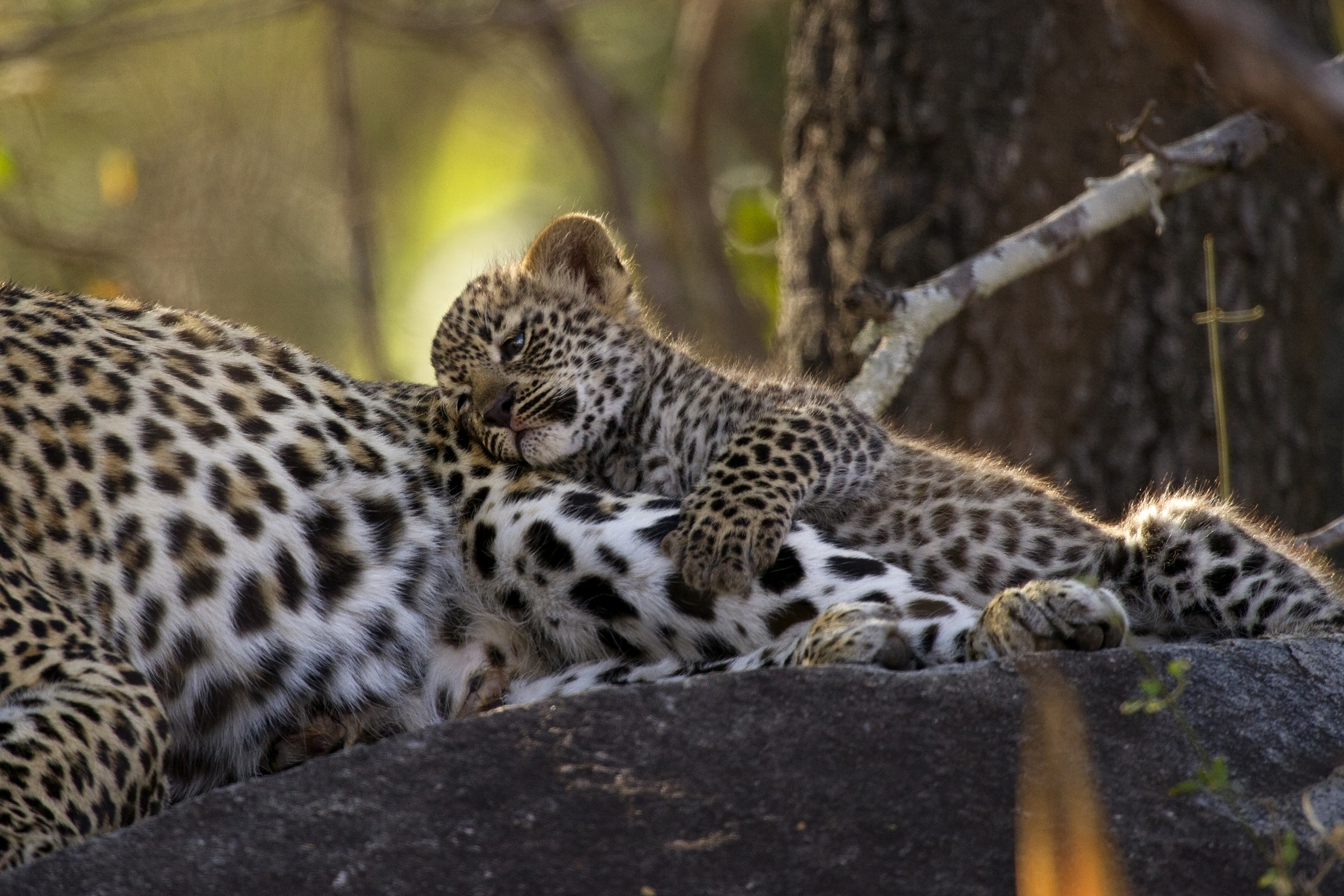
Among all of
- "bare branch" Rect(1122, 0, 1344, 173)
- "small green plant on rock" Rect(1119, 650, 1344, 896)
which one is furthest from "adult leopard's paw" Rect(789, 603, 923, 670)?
"bare branch" Rect(1122, 0, 1344, 173)

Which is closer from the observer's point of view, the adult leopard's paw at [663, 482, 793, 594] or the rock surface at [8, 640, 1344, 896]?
the rock surface at [8, 640, 1344, 896]

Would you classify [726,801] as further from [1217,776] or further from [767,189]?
[767,189]

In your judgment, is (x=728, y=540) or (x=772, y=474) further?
(x=772, y=474)

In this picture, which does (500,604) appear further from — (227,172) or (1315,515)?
(227,172)

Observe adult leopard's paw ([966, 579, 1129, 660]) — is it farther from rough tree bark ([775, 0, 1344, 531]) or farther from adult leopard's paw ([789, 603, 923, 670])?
rough tree bark ([775, 0, 1344, 531])

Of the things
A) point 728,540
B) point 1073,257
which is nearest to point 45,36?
point 1073,257

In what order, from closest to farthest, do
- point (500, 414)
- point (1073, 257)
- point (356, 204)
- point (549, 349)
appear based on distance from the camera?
point (500, 414), point (549, 349), point (1073, 257), point (356, 204)

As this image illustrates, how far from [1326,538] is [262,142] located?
25.9 feet

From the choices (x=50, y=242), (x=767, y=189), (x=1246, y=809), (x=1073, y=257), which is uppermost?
(x=767, y=189)

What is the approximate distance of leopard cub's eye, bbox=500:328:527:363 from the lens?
5.57 m

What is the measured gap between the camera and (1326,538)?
→ 17.5ft

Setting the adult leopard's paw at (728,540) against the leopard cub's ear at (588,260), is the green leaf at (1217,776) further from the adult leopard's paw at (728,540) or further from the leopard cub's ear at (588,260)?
the leopard cub's ear at (588,260)

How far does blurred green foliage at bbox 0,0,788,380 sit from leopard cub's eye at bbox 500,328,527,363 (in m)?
1.04

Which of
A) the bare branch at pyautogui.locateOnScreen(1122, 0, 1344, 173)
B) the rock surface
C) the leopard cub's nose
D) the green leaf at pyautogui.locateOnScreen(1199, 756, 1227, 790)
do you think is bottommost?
the rock surface
